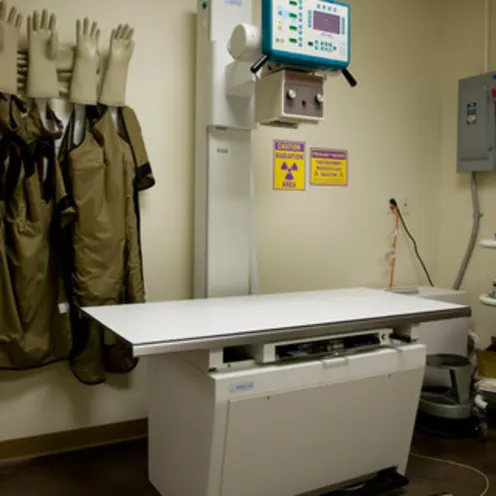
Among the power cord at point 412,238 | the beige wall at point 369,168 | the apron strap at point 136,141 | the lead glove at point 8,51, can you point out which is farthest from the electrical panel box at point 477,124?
the lead glove at point 8,51

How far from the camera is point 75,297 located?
2.37 m

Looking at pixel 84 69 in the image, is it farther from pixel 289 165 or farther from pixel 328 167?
pixel 328 167

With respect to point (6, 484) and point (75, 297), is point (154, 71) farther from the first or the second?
point (6, 484)

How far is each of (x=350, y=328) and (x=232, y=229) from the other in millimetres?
874

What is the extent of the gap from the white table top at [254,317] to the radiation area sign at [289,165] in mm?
804


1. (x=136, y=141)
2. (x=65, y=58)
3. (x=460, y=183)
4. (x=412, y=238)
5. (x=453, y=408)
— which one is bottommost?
(x=453, y=408)

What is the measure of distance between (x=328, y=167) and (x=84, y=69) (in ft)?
4.91

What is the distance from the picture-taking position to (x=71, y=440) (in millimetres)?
2604

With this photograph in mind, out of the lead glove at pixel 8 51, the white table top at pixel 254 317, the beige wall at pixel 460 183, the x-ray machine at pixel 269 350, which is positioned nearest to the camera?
the white table top at pixel 254 317

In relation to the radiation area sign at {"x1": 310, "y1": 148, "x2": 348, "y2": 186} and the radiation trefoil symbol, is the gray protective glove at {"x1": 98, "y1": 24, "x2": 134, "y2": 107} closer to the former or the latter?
the radiation trefoil symbol

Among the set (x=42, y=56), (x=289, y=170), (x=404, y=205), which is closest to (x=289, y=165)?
(x=289, y=170)

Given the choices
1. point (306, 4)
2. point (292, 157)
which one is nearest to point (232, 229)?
point (292, 157)

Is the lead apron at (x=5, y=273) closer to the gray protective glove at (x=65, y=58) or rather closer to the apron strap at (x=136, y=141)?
the gray protective glove at (x=65, y=58)

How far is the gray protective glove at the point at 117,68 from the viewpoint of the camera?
8.00 ft
